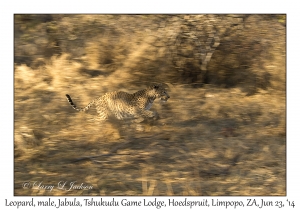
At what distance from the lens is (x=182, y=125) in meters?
8.01

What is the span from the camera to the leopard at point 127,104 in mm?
7707

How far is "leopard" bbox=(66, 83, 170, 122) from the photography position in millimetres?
7707

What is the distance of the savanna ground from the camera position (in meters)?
6.81

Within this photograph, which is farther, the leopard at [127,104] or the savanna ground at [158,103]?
the leopard at [127,104]

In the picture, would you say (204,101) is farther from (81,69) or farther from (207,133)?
(81,69)

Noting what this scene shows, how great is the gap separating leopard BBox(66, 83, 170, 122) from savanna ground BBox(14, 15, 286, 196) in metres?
0.18

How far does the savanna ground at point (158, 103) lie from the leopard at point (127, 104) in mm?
179

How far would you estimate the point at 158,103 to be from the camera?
27.6 ft

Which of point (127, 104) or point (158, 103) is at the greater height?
point (158, 103)

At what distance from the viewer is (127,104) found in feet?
25.3

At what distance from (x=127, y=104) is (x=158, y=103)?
0.87 m

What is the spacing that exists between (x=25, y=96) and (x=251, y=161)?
14.2ft

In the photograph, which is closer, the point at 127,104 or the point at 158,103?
the point at 127,104

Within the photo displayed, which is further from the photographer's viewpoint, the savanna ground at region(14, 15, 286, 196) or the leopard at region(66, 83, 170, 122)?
the leopard at region(66, 83, 170, 122)
